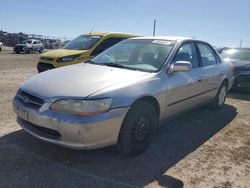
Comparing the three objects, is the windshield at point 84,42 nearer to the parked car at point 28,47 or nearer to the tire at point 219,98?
the tire at point 219,98

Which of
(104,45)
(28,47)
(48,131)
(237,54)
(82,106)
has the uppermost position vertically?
(104,45)

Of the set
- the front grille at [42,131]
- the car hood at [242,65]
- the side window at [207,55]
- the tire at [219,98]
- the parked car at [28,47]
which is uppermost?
the side window at [207,55]

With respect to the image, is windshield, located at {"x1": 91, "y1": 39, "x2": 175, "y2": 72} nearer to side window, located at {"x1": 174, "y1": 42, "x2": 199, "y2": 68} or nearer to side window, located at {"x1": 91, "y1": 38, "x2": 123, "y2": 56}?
side window, located at {"x1": 174, "y1": 42, "x2": 199, "y2": 68}

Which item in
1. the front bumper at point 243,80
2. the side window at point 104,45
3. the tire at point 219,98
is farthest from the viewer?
the side window at point 104,45

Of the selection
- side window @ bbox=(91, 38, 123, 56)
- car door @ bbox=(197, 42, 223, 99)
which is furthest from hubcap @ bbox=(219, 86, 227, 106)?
side window @ bbox=(91, 38, 123, 56)

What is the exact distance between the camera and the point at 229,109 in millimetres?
6582

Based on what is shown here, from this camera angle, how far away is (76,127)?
10.1 ft

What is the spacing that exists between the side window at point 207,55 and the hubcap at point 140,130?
210 cm

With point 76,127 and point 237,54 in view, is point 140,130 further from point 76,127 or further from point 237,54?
point 237,54

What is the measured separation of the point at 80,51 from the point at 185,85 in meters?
5.07

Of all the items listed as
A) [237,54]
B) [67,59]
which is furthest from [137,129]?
[237,54]

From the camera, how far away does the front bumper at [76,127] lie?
3.09m

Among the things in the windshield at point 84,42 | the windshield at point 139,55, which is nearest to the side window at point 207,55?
the windshield at point 139,55

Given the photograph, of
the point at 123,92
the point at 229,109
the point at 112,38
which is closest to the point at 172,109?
the point at 123,92
